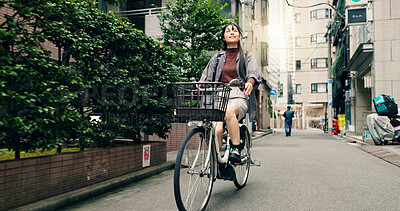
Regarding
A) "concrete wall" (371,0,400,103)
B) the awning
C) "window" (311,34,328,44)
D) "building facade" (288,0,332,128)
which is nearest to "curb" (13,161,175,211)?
"concrete wall" (371,0,400,103)

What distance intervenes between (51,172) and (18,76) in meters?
1.07

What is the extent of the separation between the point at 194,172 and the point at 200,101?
68 centimetres

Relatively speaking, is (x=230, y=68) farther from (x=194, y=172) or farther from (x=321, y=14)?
(x=321, y=14)

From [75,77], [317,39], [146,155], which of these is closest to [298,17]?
[317,39]

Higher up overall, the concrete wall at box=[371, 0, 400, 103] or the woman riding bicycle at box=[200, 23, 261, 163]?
the concrete wall at box=[371, 0, 400, 103]

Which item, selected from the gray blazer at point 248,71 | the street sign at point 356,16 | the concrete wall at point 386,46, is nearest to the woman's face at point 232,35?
the gray blazer at point 248,71

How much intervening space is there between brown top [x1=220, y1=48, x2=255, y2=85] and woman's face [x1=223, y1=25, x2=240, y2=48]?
0.32 feet

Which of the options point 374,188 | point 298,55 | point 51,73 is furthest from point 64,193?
point 298,55

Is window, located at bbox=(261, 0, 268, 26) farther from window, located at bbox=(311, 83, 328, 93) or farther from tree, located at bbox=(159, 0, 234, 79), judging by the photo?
tree, located at bbox=(159, 0, 234, 79)

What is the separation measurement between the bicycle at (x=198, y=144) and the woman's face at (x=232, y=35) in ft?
3.18

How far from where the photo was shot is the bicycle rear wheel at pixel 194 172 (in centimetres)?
256

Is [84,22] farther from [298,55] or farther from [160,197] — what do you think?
[298,55]

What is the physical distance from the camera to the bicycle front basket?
2637 mm

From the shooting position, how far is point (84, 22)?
3.64m
